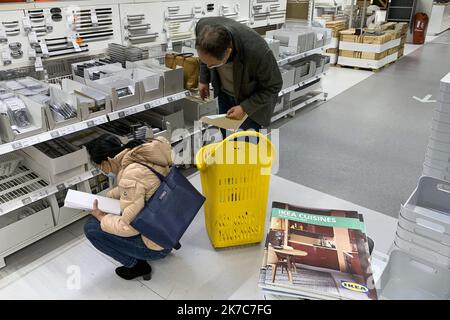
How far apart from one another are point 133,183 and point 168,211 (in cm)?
25

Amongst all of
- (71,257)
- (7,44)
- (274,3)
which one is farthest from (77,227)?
(274,3)

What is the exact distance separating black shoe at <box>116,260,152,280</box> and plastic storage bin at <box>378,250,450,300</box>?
145 centimetres

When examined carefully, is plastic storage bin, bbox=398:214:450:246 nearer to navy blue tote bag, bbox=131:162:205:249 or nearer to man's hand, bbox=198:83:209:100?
navy blue tote bag, bbox=131:162:205:249

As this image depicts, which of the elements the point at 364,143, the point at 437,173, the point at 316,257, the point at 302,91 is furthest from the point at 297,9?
the point at 316,257

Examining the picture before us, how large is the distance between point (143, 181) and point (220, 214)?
2.21ft

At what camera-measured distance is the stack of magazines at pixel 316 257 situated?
115 centimetres

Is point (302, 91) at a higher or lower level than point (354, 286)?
lower

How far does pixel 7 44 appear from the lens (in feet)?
8.91

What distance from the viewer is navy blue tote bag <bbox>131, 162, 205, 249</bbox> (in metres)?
1.97

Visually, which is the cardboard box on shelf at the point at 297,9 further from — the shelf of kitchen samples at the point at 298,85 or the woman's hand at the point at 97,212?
the woman's hand at the point at 97,212

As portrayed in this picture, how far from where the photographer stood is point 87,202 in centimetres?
209

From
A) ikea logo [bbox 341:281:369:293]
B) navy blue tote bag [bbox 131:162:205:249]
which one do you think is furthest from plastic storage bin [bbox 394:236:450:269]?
navy blue tote bag [bbox 131:162:205:249]

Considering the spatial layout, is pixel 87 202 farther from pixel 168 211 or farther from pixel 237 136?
pixel 237 136
